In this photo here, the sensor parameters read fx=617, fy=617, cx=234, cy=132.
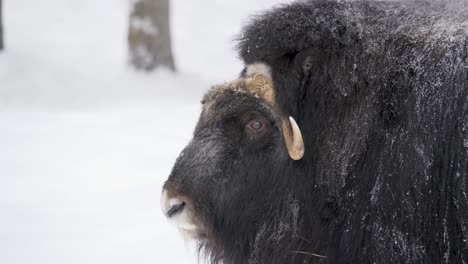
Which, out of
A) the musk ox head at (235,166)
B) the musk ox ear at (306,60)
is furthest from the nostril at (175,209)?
the musk ox ear at (306,60)

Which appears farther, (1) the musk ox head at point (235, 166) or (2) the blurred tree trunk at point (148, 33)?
(2) the blurred tree trunk at point (148, 33)

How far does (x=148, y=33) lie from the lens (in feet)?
36.8

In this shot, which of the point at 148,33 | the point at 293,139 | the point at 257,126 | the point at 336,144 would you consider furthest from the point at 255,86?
the point at 148,33

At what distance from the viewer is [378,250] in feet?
8.07

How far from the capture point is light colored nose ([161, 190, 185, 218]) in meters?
2.75

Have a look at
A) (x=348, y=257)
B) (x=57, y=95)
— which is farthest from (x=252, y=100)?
(x=57, y=95)

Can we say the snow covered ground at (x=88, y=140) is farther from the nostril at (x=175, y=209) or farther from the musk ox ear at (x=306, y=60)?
the nostril at (x=175, y=209)

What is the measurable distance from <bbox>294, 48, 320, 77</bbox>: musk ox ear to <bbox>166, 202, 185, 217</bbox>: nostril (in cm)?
79

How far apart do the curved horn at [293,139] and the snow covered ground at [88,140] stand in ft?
2.55

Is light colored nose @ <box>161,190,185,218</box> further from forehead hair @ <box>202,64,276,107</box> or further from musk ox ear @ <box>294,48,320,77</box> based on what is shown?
musk ox ear @ <box>294,48,320,77</box>

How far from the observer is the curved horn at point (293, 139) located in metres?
2.57

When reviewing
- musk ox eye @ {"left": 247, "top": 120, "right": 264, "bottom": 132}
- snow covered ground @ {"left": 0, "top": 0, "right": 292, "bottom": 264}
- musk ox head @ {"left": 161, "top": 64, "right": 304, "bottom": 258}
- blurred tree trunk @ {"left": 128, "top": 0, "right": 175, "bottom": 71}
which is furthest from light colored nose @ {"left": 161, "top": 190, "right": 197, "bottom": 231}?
blurred tree trunk @ {"left": 128, "top": 0, "right": 175, "bottom": 71}

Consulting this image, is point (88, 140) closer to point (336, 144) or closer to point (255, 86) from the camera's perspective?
point (255, 86)

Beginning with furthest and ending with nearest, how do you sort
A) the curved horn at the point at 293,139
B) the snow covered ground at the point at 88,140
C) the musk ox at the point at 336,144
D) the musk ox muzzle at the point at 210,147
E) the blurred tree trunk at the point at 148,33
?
the blurred tree trunk at the point at 148,33
the snow covered ground at the point at 88,140
the musk ox muzzle at the point at 210,147
the curved horn at the point at 293,139
the musk ox at the point at 336,144
